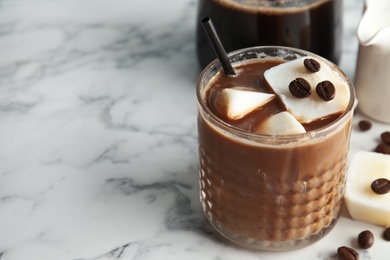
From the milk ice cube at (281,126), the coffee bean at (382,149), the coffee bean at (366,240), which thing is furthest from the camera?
the coffee bean at (382,149)

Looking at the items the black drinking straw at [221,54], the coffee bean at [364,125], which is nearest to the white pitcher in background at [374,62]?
the coffee bean at [364,125]

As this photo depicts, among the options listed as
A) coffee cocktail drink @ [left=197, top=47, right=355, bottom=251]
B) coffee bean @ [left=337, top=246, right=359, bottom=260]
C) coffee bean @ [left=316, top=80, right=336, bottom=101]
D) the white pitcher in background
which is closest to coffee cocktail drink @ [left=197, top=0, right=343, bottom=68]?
the white pitcher in background

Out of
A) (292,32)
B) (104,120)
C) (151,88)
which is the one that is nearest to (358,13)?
(292,32)

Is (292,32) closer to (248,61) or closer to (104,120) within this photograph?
(248,61)

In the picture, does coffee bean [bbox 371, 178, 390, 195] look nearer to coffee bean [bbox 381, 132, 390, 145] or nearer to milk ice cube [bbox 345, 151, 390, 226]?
milk ice cube [bbox 345, 151, 390, 226]

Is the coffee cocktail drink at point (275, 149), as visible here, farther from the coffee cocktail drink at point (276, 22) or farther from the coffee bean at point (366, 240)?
the coffee cocktail drink at point (276, 22)

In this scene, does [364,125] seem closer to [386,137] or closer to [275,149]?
[386,137]
